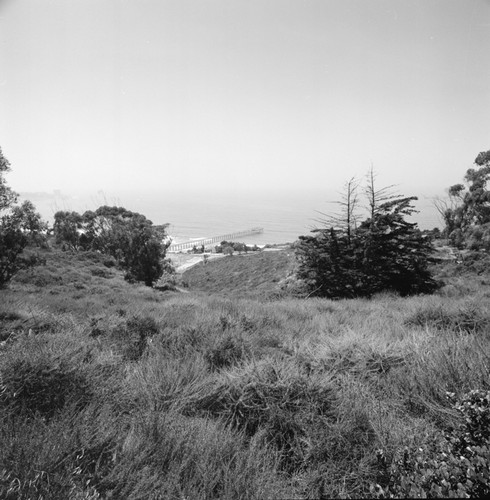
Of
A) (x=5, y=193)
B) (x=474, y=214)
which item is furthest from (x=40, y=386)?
(x=474, y=214)

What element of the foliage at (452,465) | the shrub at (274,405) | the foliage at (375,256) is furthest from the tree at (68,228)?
the foliage at (452,465)

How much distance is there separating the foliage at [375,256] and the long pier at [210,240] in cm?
4589

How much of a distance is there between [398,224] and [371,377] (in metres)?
11.0

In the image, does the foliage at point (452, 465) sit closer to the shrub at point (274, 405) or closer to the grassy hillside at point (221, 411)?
the grassy hillside at point (221, 411)

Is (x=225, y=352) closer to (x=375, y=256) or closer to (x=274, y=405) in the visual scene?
(x=274, y=405)

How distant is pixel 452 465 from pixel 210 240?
63385 mm

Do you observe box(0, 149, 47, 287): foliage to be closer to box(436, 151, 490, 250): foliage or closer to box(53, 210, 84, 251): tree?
box(436, 151, 490, 250): foliage

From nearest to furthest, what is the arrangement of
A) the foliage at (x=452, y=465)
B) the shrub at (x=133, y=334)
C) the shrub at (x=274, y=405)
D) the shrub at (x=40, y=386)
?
1. the foliage at (x=452, y=465)
2. the shrub at (x=274, y=405)
3. the shrub at (x=40, y=386)
4. the shrub at (x=133, y=334)

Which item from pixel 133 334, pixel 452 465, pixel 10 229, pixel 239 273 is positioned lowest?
pixel 239 273

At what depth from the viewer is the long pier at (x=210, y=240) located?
194ft

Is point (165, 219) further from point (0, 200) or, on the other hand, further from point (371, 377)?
point (371, 377)

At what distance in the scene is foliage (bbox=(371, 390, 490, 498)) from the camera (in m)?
1.33

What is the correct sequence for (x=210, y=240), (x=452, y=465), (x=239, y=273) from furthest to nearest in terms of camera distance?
(x=210, y=240)
(x=239, y=273)
(x=452, y=465)

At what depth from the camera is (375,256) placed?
12445 millimetres
